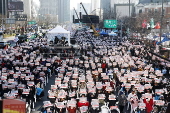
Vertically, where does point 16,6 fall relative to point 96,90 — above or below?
above

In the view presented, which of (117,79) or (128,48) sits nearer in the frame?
(117,79)

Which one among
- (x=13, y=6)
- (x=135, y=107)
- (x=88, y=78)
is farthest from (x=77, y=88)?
(x=13, y=6)

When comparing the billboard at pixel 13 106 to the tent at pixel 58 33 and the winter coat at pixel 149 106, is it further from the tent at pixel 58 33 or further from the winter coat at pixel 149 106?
the tent at pixel 58 33

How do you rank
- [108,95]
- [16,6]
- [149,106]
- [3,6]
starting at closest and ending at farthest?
[149,106], [108,95], [3,6], [16,6]

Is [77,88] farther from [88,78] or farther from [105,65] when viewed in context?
[105,65]

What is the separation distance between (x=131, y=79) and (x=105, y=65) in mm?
5582


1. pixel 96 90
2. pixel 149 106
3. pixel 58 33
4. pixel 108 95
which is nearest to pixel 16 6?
pixel 58 33

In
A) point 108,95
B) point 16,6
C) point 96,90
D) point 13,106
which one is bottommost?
point 108,95

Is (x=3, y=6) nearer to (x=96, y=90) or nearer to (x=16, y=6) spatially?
(x=16, y=6)

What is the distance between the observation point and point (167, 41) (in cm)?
3475

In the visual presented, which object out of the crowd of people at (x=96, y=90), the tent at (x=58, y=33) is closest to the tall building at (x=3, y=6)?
the tent at (x=58, y=33)

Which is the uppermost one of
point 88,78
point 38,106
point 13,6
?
point 13,6

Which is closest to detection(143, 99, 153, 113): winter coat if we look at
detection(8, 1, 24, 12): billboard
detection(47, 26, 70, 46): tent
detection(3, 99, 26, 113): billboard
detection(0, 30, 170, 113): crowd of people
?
detection(0, 30, 170, 113): crowd of people

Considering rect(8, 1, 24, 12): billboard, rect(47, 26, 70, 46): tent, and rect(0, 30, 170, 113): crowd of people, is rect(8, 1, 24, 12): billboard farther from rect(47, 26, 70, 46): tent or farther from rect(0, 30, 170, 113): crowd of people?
rect(0, 30, 170, 113): crowd of people
